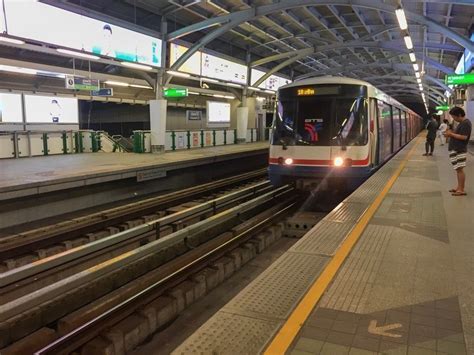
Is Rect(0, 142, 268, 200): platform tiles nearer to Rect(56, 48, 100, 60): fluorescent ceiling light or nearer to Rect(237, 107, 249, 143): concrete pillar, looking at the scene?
Rect(56, 48, 100, 60): fluorescent ceiling light

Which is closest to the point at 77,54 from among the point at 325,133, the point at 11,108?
the point at 11,108

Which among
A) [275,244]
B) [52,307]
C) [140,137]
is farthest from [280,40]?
[52,307]

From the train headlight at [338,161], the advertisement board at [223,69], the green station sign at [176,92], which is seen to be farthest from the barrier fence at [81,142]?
the train headlight at [338,161]

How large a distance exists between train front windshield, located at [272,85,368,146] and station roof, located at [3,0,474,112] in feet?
14.6

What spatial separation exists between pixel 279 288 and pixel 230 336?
2.87ft

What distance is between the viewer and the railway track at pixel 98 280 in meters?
4.66

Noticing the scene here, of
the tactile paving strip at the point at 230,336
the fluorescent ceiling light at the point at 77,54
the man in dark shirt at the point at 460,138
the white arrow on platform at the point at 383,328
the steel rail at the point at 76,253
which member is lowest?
the steel rail at the point at 76,253

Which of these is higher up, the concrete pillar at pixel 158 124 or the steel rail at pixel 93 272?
the concrete pillar at pixel 158 124

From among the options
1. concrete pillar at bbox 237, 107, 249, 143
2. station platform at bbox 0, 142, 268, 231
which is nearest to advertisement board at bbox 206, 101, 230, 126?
concrete pillar at bbox 237, 107, 249, 143

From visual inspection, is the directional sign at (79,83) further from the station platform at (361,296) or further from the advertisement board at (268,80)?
the advertisement board at (268,80)

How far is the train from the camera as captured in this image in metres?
9.00

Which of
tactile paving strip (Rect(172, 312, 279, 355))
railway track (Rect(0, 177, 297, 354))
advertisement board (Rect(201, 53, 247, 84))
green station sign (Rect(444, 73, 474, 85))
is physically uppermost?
advertisement board (Rect(201, 53, 247, 84))

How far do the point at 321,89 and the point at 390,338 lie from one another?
7.20 meters

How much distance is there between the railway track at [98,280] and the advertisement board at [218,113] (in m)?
17.2
